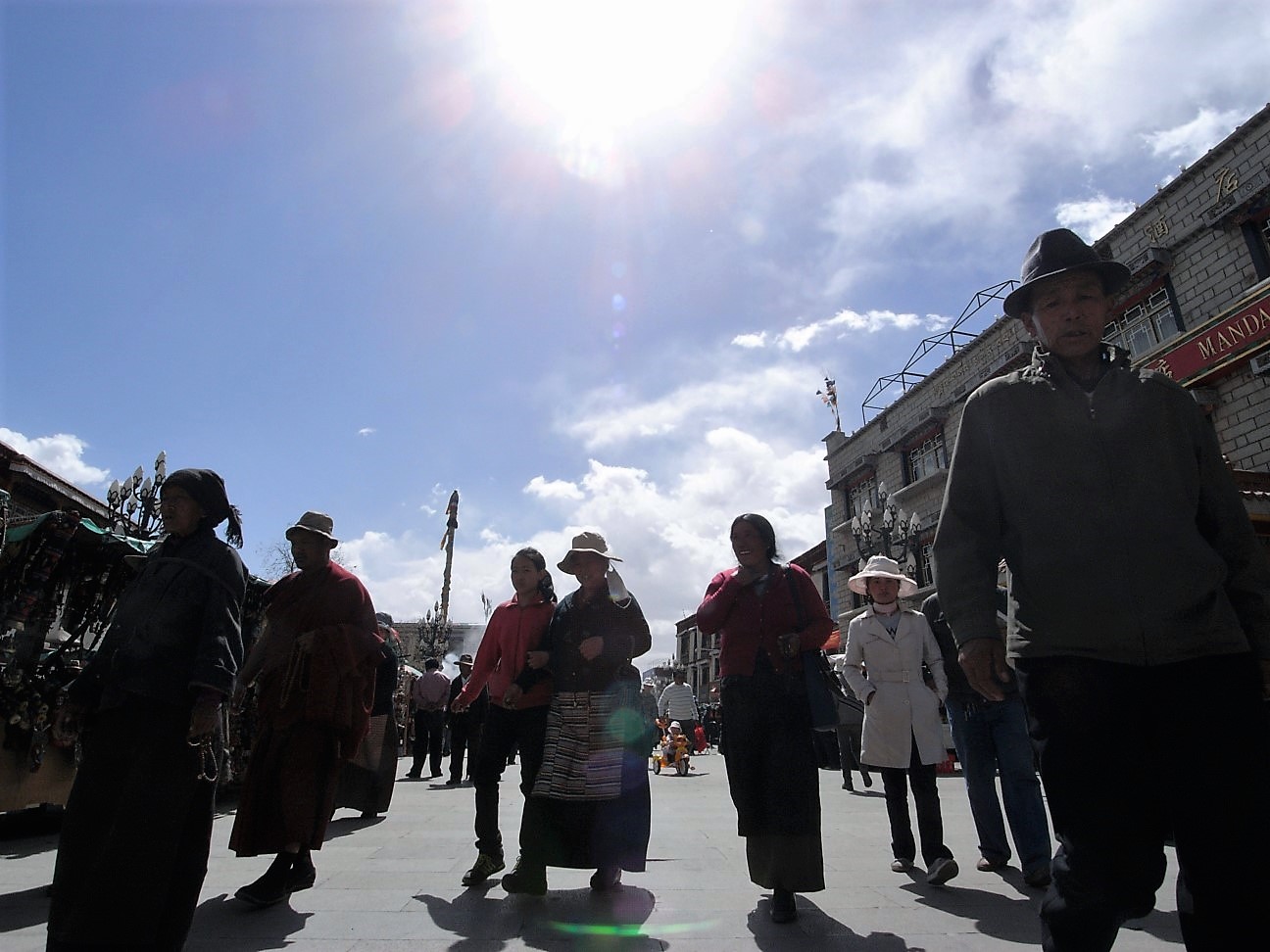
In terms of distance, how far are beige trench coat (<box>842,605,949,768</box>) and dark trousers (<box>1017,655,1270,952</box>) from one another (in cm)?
271

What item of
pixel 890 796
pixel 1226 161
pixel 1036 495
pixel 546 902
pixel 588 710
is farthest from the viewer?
pixel 1226 161

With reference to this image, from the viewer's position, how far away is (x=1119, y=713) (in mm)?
1649

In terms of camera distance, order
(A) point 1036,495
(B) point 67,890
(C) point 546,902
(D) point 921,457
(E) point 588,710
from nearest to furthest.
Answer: (A) point 1036,495, (B) point 67,890, (C) point 546,902, (E) point 588,710, (D) point 921,457

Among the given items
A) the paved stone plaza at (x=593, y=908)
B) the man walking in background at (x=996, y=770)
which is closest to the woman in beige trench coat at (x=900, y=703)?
the man walking in background at (x=996, y=770)

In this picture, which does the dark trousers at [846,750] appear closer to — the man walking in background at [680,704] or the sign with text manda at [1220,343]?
the man walking in background at [680,704]

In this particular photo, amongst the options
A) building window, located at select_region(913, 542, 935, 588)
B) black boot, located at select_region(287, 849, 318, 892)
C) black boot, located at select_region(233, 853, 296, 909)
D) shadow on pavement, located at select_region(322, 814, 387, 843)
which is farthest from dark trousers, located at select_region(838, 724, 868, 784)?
building window, located at select_region(913, 542, 935, 588)

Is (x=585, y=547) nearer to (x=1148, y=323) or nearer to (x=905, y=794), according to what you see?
(x=905, y=794)

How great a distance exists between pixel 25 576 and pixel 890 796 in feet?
20.5

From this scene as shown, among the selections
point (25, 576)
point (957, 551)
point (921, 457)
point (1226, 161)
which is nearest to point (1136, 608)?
point (957, 551)

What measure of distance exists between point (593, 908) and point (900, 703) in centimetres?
212

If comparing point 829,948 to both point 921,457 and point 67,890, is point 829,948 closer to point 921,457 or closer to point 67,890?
point 67,890

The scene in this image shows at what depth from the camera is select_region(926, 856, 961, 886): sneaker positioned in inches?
145

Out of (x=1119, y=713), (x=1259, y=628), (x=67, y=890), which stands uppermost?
(x=1259, y=628)

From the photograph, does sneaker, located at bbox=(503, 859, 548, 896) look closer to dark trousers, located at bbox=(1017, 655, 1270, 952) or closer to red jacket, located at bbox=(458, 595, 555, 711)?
red jacket, located at bbox=(458, 595, 555, 711)
